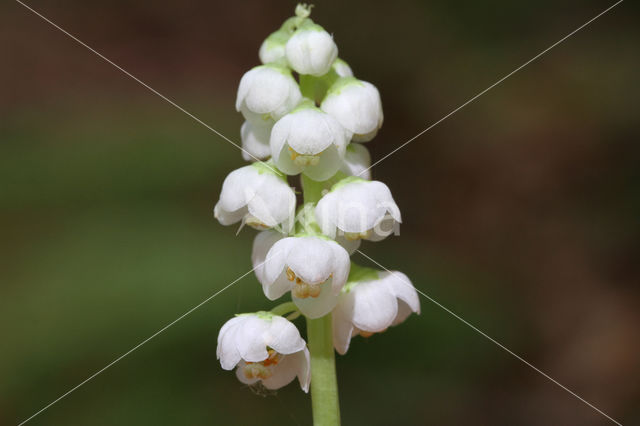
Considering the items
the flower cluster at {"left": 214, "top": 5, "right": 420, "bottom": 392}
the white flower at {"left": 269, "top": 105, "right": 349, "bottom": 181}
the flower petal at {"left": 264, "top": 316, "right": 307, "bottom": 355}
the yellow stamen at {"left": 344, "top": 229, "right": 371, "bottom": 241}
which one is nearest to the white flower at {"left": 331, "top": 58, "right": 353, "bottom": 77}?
the flower cluster at {"left": 214, "top": 5, "right": 420, "bottom": 392}

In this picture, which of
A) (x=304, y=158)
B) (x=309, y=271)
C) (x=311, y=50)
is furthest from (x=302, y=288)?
(x=311, y=50)

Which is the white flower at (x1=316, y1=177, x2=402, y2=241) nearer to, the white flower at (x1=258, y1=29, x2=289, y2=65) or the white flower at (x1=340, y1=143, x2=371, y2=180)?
the white flower at (x1=340, y1=143, x2=371, y2=180)

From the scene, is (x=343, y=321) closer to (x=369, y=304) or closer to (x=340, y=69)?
(x=369, y=304)

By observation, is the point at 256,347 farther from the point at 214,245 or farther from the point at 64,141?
the point at 64,141

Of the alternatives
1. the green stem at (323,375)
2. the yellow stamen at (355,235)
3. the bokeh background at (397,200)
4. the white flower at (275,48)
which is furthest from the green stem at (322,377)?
the bokeh background at (397,200)

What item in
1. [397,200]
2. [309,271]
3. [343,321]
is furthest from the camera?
[397,200]

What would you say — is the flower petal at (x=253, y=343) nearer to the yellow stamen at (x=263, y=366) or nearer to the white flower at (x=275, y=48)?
the yellow stamen at (x=263, y=366)

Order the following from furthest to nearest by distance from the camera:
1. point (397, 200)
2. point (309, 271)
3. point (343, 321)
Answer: point (397, 200) < point (343, 321) < point (309, 271)

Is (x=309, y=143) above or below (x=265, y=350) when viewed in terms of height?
above

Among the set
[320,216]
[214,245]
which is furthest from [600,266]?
[320,216]
